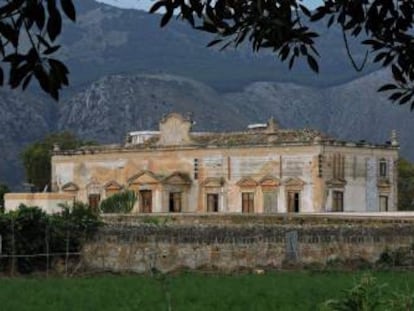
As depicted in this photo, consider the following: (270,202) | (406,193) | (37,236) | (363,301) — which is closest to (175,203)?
(270,202)

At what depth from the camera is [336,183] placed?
46.7 m

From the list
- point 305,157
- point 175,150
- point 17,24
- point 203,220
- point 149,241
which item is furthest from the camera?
point 175,150

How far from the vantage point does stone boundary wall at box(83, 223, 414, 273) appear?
31344 millimetres

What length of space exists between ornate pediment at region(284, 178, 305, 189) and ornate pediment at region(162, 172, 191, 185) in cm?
484

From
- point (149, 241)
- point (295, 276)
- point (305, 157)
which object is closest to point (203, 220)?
point (305, 157)

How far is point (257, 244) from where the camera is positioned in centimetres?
3150

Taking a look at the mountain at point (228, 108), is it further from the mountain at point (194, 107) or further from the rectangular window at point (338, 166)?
the rectangular window at point (338, 166)

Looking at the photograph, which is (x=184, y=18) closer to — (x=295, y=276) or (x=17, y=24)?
(x=17, y=24)

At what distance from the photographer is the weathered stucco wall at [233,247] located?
3138 cm

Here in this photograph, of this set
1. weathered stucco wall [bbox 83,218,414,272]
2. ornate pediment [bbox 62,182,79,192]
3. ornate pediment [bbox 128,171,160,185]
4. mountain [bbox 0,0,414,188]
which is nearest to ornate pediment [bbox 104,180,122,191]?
ornate pediment [bbox 128,171,160,185]

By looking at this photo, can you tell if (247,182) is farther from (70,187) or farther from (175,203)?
(70,187)

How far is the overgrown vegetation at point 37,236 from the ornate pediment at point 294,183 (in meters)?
15.8

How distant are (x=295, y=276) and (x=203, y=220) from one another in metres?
14.1

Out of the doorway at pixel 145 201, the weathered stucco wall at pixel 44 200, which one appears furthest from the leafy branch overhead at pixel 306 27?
the doorway at pixel 145 201
